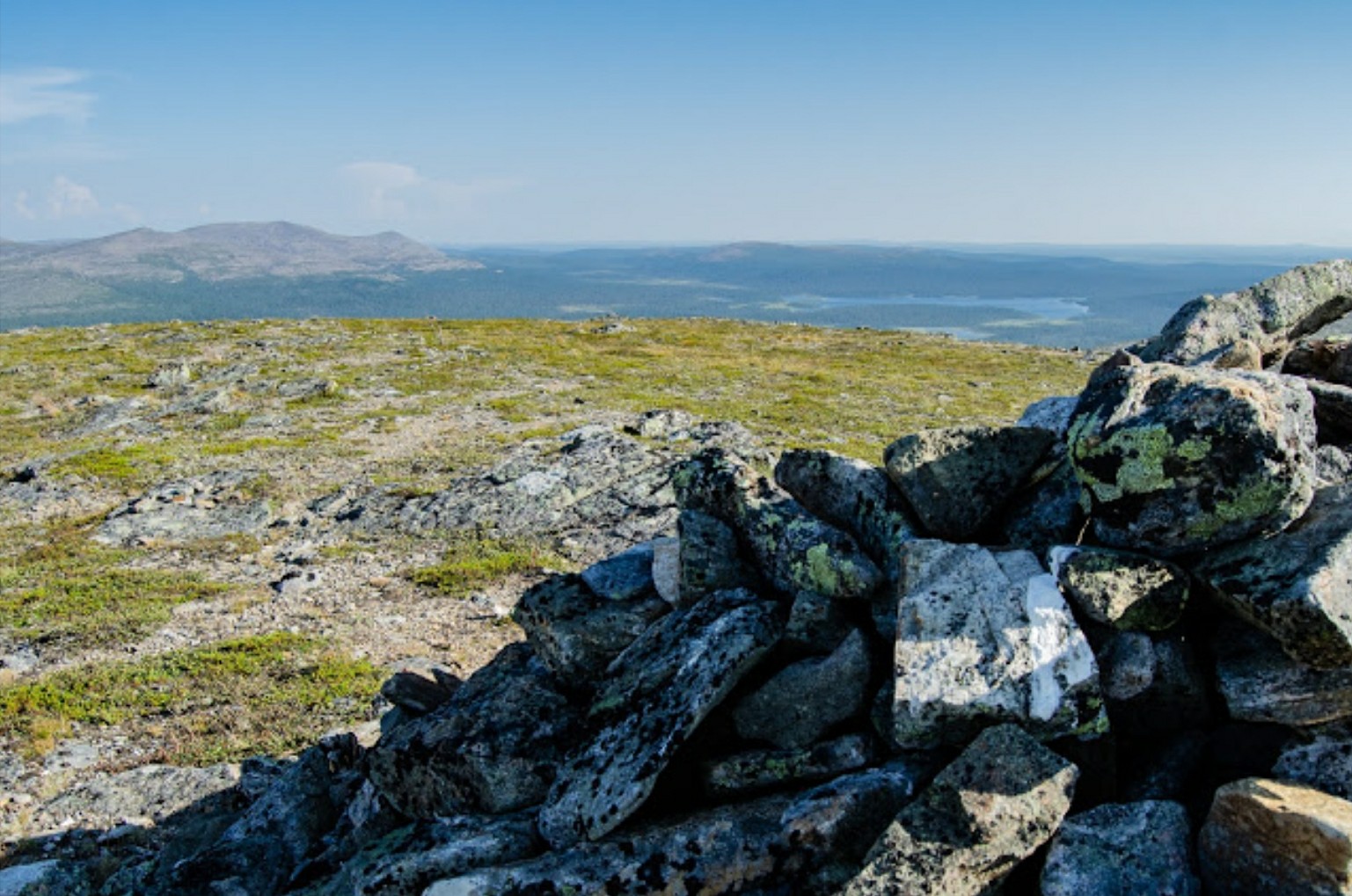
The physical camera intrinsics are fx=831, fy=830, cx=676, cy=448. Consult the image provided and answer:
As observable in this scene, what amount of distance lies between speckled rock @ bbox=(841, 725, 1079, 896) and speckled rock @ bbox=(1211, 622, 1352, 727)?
179cm

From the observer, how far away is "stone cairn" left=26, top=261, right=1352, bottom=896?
7.15 m

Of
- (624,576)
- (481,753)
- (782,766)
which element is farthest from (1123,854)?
(624,576)

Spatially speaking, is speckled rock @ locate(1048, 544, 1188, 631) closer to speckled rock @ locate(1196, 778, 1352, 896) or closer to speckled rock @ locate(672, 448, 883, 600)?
speckled rock @ locate(1196, 778, 1352, 896)

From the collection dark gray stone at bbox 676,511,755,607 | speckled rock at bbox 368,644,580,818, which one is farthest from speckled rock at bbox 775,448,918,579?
speckled rock at bbox 368,644,580,818

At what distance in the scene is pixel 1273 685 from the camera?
7523 mm

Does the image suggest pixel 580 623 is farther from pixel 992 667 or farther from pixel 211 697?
pixel 211 697

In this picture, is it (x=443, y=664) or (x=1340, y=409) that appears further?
(x=443, y=664)

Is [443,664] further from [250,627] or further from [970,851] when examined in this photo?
[970,851]

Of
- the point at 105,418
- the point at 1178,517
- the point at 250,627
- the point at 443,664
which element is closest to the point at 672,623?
the point at 1178,517

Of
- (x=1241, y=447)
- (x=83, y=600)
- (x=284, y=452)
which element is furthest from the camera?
(x=284, y=452)

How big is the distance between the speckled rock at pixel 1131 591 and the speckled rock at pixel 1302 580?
351mm

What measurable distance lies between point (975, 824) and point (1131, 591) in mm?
2914

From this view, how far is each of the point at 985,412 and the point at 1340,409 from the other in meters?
47.0

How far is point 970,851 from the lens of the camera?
22.9ft
